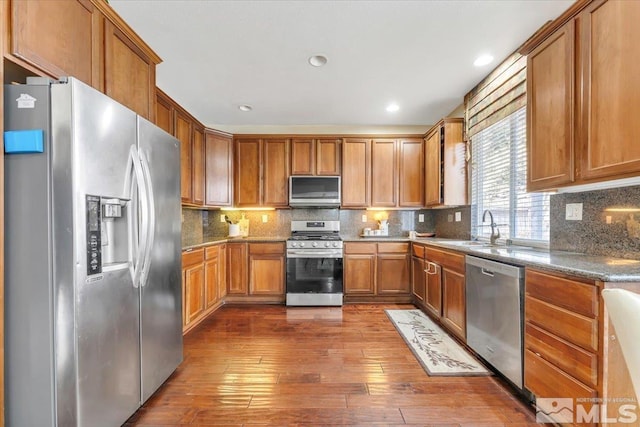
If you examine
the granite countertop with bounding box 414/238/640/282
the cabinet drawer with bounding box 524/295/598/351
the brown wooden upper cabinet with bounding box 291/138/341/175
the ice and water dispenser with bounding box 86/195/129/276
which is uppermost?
the brown wooden upper cabinet with bounding box 291/138/341/175

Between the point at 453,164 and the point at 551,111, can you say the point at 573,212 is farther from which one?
the point at 453,164

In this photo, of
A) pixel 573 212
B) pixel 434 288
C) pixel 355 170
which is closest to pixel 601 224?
pixel 573 212

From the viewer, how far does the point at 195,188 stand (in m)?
3.40

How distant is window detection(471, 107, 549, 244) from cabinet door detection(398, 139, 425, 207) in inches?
34.9

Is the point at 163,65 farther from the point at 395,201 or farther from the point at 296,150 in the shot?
the point at 395,201

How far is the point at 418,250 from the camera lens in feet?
11.7

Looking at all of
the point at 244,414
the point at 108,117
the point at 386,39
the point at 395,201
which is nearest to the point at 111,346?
the point at 244,414

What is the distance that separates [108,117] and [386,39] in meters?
2.00

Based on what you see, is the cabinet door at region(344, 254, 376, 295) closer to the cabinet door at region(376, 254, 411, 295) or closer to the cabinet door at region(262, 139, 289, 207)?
the cabinet door at region(376, 254, 411, 295)

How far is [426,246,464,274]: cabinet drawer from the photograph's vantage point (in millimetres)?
2510

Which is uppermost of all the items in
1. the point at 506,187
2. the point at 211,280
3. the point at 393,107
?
the point at 393,107

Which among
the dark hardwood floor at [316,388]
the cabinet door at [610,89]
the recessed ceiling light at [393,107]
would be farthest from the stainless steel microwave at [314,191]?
the cabinet door at [610,89]

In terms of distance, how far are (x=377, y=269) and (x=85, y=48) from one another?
3521 mm

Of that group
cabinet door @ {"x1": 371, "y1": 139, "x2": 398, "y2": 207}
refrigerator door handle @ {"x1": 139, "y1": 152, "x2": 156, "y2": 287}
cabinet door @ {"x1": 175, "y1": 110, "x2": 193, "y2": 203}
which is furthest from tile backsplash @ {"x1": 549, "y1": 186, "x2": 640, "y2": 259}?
cabinet door @ {"x1": 175, "y1": 110, "x2": 193, "y2": 203}
